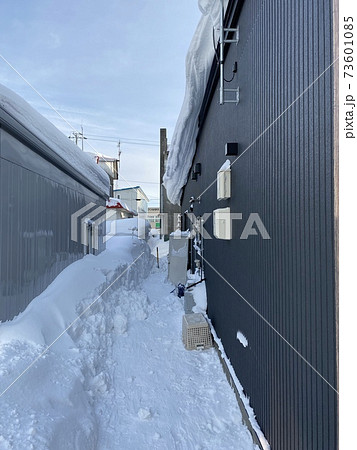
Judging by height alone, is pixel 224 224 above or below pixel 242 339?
above

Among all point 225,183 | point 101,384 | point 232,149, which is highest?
point 232,149

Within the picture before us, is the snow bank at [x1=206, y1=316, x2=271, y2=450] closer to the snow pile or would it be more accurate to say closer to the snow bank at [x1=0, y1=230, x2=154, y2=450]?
the snow pile

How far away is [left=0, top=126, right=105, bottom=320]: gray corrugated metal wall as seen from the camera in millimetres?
3246

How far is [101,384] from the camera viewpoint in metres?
3.34

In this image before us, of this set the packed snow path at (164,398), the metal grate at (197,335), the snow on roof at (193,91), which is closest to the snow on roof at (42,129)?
the snow on roof at (193,91)

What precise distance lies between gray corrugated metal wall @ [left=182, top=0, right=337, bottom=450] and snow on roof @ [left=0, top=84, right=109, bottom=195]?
293 cm

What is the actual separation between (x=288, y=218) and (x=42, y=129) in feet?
14.3

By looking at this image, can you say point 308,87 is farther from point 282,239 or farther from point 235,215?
point 235,215

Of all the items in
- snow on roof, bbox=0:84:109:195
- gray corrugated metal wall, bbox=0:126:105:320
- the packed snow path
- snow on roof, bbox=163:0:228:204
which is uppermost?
snow on roof, bbox=163:0:228:204

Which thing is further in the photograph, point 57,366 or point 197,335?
point 197,335

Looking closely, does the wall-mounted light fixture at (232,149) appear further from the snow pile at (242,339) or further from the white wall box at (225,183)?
the snow pile at (242,339)

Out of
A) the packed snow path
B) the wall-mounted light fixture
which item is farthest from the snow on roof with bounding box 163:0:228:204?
the packed snow path


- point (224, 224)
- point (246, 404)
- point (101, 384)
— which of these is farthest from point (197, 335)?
point (224, 224)

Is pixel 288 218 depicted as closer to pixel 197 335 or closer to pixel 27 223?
pixel 197 335
